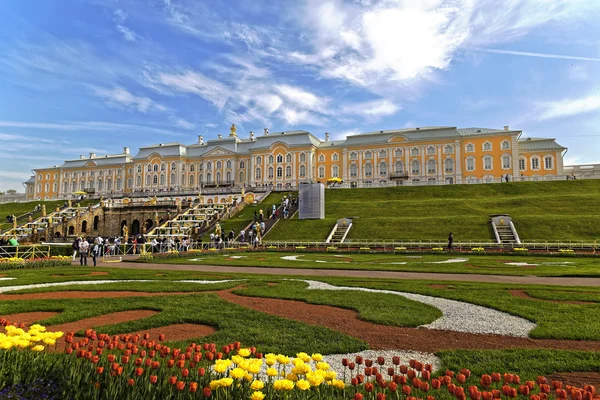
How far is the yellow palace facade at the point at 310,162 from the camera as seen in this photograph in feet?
221

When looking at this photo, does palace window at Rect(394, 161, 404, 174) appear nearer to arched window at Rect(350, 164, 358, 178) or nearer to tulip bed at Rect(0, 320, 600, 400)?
arched window at Rect(350, 164, 358, 178)

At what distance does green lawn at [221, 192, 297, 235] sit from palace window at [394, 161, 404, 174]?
91.7ft

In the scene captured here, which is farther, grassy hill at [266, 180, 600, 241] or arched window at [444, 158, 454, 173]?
arched window at [444, 158, 454, 173]

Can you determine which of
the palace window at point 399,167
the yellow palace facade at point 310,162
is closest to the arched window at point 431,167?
the yellow palace facade at point 310,162

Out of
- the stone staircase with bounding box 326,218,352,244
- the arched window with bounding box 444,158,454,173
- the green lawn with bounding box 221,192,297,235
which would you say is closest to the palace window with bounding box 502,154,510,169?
the arched window with bounding box 444,158,454,173

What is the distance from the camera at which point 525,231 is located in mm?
28344

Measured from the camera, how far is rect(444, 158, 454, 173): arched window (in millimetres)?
69475

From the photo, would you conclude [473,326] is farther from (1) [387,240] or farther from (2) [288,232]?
(2) [288,232]

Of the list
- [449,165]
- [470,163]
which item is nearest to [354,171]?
[449,165]

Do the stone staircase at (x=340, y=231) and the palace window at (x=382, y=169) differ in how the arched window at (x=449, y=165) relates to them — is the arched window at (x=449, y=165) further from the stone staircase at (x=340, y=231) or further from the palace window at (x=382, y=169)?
the stone staircase at (x=340, y=231)

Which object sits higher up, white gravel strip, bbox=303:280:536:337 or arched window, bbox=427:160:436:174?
arched window, bbox=427:160:436:174

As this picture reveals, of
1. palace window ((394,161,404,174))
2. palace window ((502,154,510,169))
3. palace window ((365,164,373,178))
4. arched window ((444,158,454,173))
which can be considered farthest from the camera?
palace window ((365,164,373,178))

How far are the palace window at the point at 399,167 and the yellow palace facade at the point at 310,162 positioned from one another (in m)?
0.18

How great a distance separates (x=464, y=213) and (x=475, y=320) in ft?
98.6
